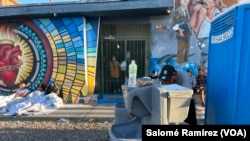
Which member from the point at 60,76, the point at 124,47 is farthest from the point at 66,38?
the point at 124,47

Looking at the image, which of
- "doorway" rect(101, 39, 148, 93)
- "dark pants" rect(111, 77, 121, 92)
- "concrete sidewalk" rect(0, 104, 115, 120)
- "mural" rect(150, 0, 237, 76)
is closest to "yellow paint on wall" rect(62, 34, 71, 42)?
"doorway" rect(101, 39, 148, 93)

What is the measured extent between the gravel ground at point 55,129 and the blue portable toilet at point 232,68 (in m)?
3.63

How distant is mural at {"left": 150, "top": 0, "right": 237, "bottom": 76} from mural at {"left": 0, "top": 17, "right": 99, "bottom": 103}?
2.87m

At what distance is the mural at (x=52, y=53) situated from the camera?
989 cm

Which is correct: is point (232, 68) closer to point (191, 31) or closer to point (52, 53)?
point (191, 31)

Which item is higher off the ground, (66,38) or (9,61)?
(66,38)

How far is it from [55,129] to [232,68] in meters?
5.33

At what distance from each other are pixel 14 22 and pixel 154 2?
5398 mm

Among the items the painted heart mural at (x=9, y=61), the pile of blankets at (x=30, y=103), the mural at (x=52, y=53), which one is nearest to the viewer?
the pile of blankets at (x=30, y=103)

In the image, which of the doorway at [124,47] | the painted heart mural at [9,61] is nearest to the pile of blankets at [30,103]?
the painted heart mural at [9,61]

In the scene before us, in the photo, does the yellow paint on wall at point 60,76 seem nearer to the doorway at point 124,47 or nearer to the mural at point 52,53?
the mural at point 52,53

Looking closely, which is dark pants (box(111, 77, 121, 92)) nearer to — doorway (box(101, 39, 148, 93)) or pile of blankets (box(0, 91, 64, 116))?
doorway (box(101, 39, 148, 93))

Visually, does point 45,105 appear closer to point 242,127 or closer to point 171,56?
point 171,56

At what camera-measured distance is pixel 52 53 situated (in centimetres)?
1007
